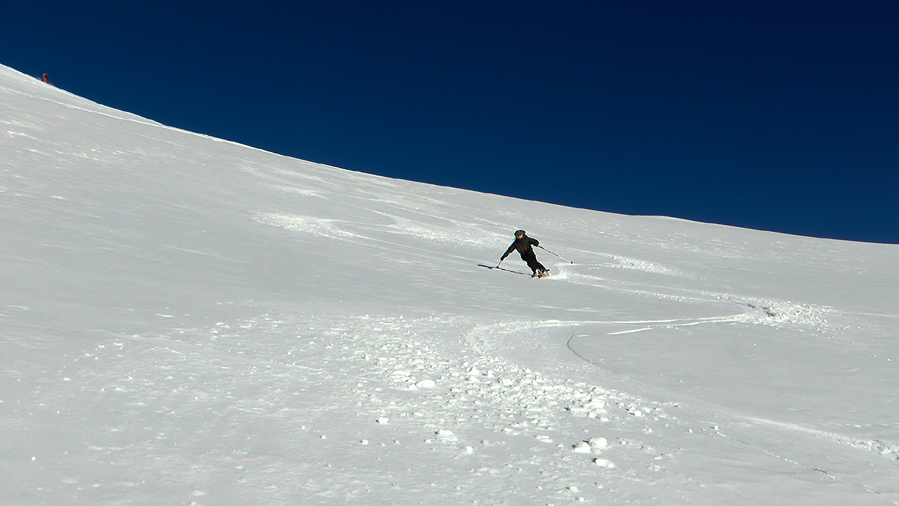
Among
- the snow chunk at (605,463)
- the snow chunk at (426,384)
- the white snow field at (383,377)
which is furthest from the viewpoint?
the snow chunk at (426,384)

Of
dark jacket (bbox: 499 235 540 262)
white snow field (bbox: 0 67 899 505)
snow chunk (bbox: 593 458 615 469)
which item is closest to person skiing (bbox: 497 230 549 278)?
dark jacket (bbox: 499 235 540 262)

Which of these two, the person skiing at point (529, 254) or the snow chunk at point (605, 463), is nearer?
the snow chunk at point (605, 463)

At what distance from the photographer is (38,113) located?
2138 centimetres

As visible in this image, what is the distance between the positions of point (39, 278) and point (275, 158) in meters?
25.6

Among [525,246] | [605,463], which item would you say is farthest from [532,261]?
[605,463]

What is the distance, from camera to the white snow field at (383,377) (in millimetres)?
3293

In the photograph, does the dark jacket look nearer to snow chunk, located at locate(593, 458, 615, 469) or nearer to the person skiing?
the person skiing

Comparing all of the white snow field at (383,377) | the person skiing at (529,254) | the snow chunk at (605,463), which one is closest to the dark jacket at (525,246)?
the person skiing at (529,254)

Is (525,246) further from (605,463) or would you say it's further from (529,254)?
(605,463)

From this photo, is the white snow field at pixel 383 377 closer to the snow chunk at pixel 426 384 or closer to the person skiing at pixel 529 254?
the snow chunk at pixel 426 384

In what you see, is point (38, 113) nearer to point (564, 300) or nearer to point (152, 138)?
point (152, 138)

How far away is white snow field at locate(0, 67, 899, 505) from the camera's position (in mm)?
3293

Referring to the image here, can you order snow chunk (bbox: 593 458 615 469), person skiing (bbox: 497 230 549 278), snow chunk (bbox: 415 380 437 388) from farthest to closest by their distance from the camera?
person skiing (bbox: 497 230 549 278)
snow chunk (bbox: 415 380 437 388)
snow chunk (bbox: 593 458 615 469)

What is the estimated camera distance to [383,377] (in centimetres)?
501
